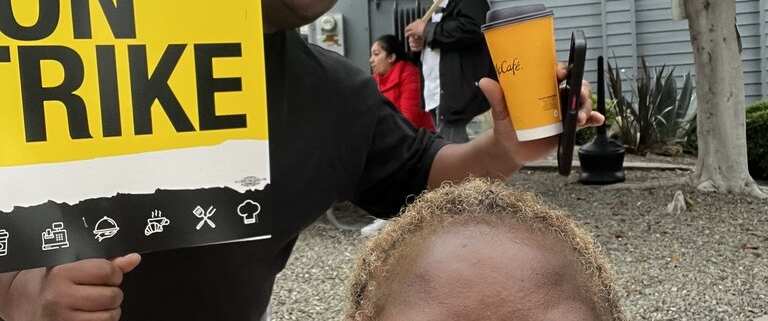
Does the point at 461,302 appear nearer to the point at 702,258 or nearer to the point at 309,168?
the point at 309,168

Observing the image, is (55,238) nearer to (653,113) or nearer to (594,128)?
(594,128)

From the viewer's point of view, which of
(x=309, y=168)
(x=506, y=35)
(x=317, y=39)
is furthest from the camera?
(x=317, y=39)

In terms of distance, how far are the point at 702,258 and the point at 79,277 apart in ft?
16.2

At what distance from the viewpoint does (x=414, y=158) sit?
220 centimetres

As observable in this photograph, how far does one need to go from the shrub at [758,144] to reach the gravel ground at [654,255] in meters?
1.73

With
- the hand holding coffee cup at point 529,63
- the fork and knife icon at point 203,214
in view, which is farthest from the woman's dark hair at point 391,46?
the fork and knife icon at point 203,214

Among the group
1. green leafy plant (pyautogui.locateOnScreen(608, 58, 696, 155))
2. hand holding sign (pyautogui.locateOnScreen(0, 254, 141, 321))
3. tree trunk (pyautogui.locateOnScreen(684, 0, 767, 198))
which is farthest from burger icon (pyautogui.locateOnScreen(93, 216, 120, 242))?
green leafy plant (pyautogui.locateOnScreen(608, 58, 696, 155))

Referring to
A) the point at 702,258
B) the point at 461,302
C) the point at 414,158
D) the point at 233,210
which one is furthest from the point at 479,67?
the point at 461,302

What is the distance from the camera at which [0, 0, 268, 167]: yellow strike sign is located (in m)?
1.36

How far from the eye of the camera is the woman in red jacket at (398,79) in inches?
274

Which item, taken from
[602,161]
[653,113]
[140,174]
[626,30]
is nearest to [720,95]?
[602,161]

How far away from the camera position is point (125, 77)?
143 centimetres

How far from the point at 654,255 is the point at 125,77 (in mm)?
4815

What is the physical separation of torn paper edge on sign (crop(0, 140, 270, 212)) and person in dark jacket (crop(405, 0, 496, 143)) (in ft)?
15.2
